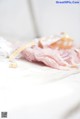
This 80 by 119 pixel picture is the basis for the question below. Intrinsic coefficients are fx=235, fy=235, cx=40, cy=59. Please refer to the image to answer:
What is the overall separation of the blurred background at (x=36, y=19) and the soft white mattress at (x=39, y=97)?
0.85 metres

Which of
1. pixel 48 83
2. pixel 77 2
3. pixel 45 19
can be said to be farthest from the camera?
pixel 45 19

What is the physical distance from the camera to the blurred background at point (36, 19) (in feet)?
5.49

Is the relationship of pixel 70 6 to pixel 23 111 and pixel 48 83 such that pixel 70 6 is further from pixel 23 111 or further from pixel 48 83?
pixel 23 111

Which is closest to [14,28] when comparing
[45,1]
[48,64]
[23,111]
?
[45,1]

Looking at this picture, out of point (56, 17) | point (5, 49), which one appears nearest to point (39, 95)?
point (5, 49)

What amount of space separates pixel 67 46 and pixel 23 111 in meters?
0.71

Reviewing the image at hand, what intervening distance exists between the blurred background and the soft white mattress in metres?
0.85

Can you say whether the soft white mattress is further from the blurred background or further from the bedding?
the blurred background

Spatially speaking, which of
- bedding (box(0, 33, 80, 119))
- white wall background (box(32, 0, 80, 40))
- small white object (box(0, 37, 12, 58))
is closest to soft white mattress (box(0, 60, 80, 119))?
bedding (box(0, 33, 80, 119))

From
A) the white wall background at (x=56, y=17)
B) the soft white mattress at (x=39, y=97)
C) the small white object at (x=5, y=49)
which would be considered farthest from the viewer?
the white wall background at (x=56, y=17)

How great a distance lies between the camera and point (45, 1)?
1.70 meters

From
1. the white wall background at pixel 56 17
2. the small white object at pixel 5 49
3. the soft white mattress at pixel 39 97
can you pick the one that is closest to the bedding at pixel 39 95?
the soft white mattress at pixel 39 97

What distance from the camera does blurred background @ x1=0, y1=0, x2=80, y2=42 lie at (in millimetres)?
1674

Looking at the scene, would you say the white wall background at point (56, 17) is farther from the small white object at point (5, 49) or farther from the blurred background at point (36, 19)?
the small white object at point (5, 49)
